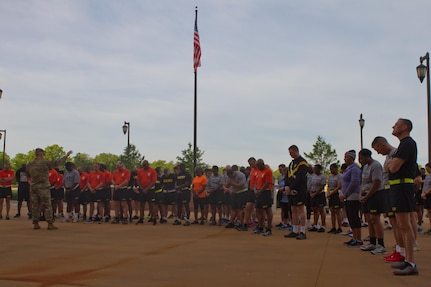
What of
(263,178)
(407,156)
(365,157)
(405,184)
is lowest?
(405,184)

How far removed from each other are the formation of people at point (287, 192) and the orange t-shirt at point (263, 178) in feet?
0.09

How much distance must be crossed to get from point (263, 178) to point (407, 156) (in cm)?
605

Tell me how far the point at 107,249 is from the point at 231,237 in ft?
11.5

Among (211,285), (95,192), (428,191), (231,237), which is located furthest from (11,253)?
(428,191)

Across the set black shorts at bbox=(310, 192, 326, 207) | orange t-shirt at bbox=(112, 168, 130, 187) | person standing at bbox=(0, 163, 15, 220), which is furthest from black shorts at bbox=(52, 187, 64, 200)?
black shorts at bbox=(310, 192, 326, 207)

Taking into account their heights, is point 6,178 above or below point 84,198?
above

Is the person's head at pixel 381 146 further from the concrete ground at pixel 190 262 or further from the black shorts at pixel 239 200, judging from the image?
the black shorts at pixel 239 200

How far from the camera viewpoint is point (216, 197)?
1546 centimetres

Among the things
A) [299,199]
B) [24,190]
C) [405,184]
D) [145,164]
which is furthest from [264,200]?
[24,190]

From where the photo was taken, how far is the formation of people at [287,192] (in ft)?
20.6

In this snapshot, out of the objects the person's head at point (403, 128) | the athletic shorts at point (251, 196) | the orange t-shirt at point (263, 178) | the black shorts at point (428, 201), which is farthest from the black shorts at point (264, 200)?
the person's head at point (403, 128)

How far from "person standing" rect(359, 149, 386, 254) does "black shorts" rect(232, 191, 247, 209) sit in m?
5.24

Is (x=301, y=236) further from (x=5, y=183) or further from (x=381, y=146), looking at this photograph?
(x=5, y=183)

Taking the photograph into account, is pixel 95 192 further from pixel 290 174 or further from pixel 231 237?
pixel 290 174
